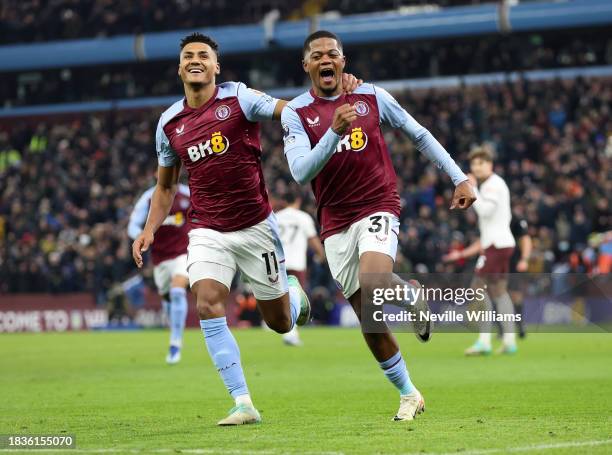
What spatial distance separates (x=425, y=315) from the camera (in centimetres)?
824

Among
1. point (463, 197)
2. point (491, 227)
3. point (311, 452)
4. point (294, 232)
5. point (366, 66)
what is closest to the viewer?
point (311, 452)

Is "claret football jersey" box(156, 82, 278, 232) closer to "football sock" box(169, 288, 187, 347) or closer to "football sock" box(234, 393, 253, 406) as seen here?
"football sock" box(234, 393, 253, 406)

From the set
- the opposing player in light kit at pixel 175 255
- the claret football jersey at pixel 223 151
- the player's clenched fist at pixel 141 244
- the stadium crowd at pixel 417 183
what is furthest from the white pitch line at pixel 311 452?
the stadium crowd at pixel 417 183

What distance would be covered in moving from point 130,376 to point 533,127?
64.5 ft

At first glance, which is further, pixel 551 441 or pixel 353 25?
pixel 353 25

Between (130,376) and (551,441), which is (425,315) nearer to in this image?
(551,441)

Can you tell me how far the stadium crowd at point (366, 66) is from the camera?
1497 inches

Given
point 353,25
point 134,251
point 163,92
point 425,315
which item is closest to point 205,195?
point 134,251

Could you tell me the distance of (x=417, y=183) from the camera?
1222 inches

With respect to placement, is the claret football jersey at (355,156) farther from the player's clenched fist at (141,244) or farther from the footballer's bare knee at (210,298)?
the player's clenched fist at (141,244)

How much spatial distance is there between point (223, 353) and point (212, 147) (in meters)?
1.56

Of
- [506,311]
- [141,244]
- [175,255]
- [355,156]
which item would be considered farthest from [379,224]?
[175,255]

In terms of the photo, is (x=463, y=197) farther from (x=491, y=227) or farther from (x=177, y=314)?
(x=177, y=314)

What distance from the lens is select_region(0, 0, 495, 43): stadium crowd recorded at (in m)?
43.5
